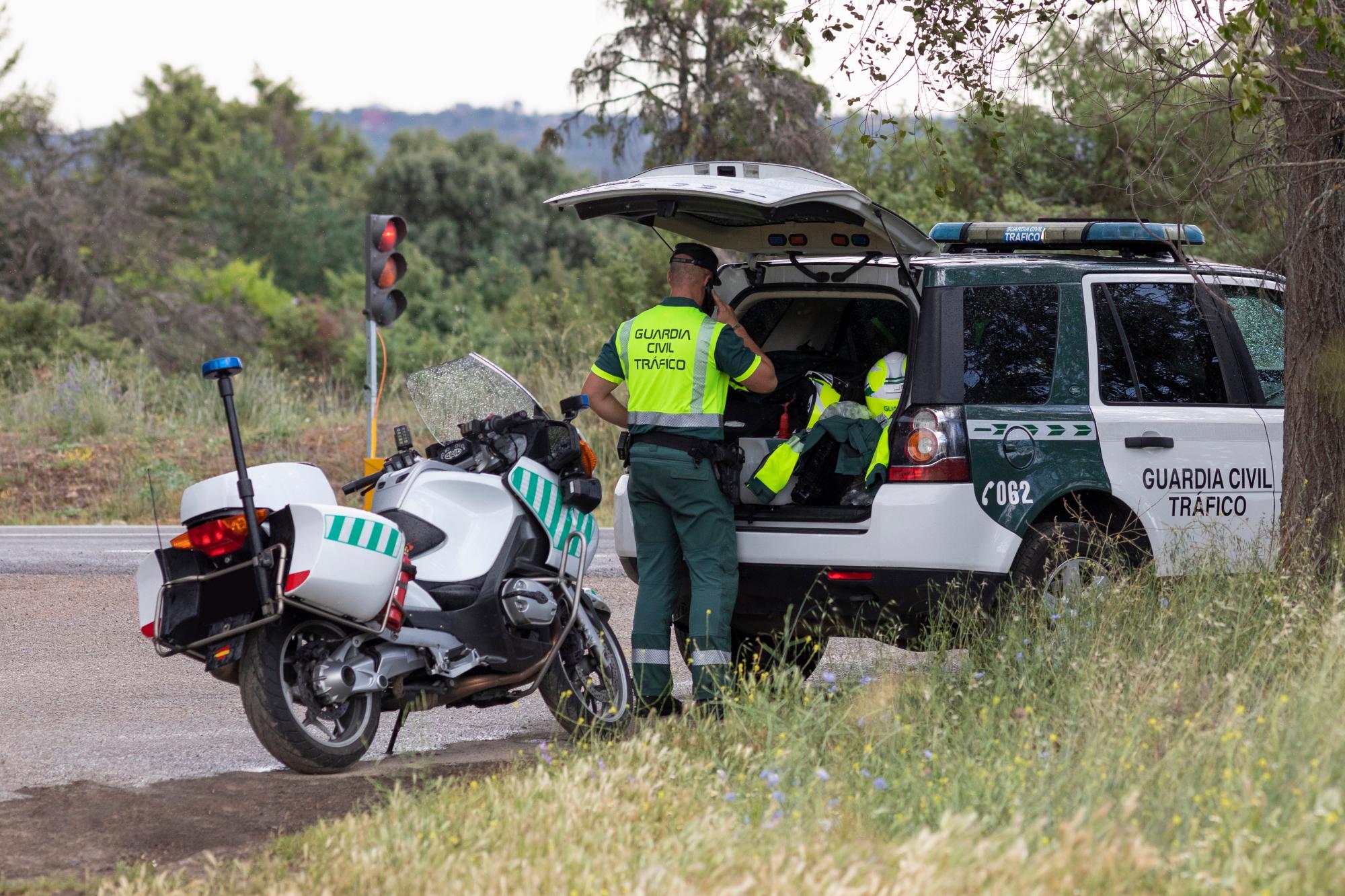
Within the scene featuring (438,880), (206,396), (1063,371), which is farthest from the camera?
(206,396)

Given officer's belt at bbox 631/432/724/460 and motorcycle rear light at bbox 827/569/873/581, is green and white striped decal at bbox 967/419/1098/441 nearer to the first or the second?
motorcycle rear light at bbox 827/569/873/581

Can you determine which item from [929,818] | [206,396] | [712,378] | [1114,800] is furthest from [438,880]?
[206,396]

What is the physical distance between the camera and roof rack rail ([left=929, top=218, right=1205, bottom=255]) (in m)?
6.82

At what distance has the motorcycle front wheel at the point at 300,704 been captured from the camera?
5316mm

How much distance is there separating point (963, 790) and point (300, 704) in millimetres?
2465

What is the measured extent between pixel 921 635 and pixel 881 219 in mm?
1652

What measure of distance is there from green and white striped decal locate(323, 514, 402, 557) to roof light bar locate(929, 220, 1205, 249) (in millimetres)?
2880

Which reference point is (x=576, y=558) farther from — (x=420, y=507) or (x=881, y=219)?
(x=881, y=219)

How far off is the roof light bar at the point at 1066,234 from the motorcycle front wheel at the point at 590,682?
235 centimetres

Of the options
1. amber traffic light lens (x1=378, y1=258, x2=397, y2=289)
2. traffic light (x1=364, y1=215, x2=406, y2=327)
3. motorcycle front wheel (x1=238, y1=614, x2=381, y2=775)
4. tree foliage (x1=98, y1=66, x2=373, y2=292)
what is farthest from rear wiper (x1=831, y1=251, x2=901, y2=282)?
tree foliage (x1=98, y1=66, x2=373, y2=292)

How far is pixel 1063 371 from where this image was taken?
6.47 meters

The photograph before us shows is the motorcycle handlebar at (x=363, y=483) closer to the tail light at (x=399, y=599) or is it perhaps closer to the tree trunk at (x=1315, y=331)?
the tail light at (x=399, y=599)

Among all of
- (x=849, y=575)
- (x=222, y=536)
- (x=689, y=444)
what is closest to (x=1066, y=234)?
(x=849, y=575)

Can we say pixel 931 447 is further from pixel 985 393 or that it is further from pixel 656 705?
pixel 656 705
